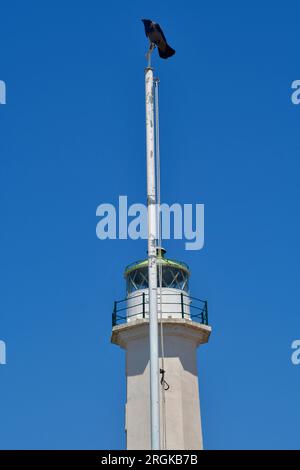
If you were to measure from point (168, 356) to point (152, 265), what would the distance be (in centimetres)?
1220

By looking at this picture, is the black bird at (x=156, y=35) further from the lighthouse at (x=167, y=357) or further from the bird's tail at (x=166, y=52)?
the lighthouse at (x=167, y=357)

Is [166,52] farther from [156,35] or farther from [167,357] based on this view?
[167,357]

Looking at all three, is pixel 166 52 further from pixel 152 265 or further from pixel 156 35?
pixel 152 265

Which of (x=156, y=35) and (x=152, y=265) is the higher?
(x=156, y=35)

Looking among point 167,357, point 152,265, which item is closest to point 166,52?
point 152,265

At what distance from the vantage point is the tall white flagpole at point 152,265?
19.0 metres

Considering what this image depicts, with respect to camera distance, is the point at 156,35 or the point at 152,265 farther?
the point at 156,35

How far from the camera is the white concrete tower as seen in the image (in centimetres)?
3112

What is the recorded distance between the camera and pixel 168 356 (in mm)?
32219

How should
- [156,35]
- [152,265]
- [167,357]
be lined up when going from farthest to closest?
1. [167,357]
2. [156,35]
3. [152,265]

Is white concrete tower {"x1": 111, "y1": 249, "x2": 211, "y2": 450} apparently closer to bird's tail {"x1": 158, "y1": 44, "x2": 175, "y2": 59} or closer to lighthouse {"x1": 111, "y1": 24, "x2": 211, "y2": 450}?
lighthouse {"x1": 111, "y1": 24, "x2": 211, "y2": 450}

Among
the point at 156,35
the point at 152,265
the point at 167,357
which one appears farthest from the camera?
the point at 167,357

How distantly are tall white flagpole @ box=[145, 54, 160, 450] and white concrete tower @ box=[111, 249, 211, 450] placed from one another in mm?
9741
